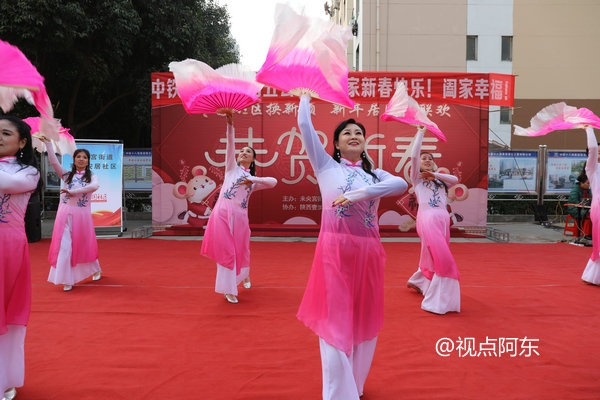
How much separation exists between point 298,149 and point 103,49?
15.5ft

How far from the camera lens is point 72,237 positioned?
507 centimetres

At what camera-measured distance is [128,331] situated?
3.66 m

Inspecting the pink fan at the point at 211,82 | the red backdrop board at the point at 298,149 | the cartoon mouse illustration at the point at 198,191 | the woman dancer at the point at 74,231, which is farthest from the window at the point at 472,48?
the pink fan at the point at 211,82

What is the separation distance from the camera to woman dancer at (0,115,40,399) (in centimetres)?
249

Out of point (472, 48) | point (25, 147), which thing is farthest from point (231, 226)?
point (472, 48)

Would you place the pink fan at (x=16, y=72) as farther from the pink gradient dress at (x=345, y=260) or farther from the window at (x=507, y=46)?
the window at (x=507, y=46)

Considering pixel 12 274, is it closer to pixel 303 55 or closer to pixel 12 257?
pixel 12 257

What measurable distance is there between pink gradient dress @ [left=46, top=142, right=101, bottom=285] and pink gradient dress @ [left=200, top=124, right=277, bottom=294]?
1443 millimetres

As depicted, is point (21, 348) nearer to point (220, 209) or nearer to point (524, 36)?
point (220, 209)

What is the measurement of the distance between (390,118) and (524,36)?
14.6 m

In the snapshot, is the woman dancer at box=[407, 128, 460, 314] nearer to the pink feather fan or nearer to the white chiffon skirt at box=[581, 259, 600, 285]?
the pink feather fan

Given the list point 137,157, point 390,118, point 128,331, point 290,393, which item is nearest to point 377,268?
point 290,393

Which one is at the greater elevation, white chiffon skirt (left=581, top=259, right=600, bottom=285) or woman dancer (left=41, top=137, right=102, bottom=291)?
woman dancer (left=41, top=137, right=102, bottom=291)

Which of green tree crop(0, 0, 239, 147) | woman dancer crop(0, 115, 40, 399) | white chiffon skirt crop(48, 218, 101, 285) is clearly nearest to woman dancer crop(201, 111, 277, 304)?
white chiffon skirt crop(48, 218, 101, 285)
